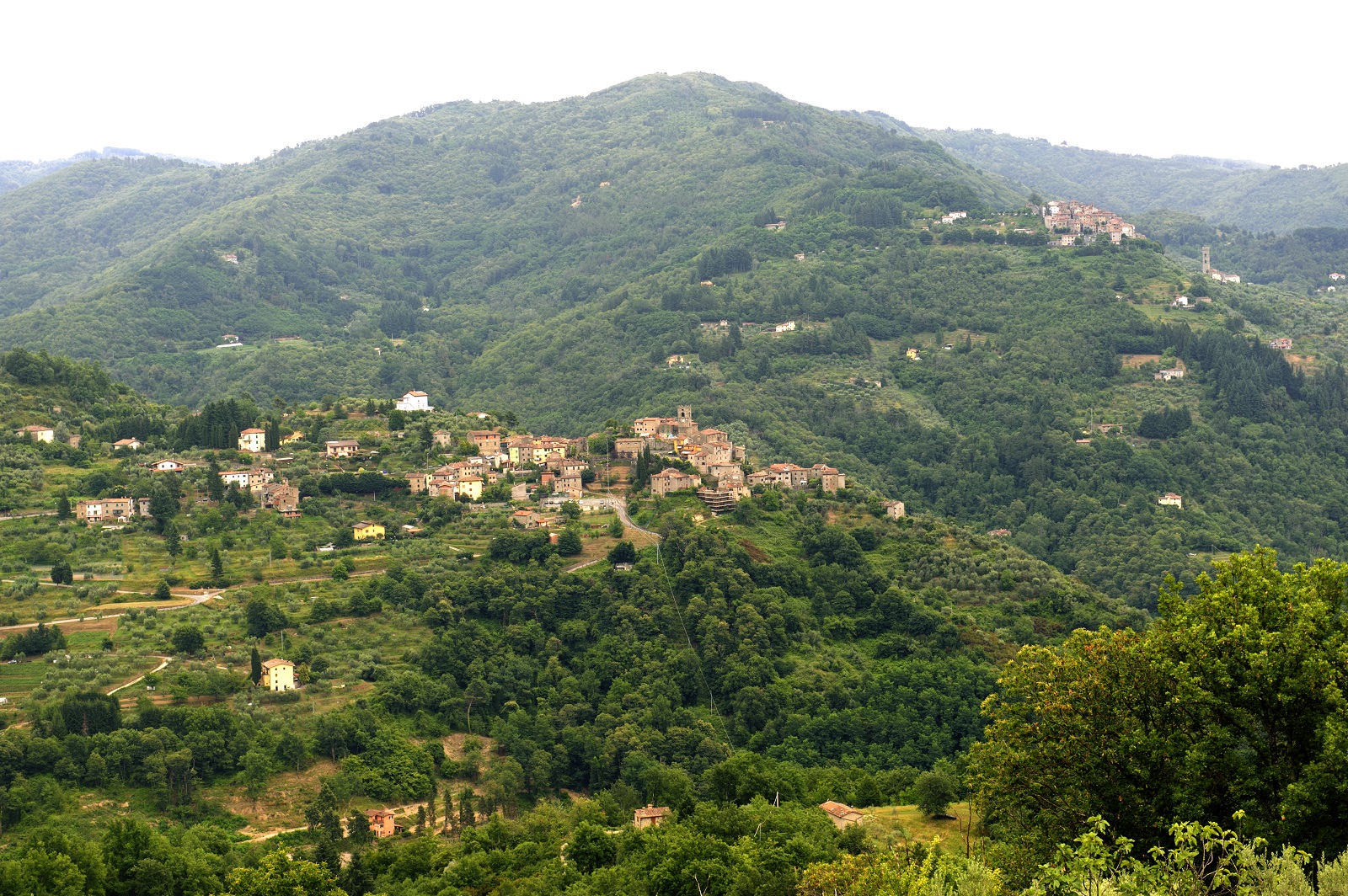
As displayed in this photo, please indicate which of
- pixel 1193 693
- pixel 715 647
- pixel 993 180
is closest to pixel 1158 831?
pixel 1193 693

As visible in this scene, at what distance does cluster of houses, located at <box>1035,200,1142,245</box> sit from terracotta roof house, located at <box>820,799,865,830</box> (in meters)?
98.6

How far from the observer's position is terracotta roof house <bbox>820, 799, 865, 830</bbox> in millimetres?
34156

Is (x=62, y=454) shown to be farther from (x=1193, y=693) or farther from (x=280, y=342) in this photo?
(x=280, y=342)

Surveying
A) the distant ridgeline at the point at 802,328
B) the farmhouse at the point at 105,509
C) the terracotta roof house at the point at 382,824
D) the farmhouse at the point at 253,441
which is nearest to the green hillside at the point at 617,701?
the terracotta roof house at the point at 382,824

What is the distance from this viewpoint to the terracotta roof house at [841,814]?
34.2 metres

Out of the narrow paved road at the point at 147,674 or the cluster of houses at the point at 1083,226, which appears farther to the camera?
the cluster of houses at the point at 1083,226

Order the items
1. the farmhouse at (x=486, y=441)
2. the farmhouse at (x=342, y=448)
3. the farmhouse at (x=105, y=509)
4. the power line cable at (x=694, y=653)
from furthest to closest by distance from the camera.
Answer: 1. the farmhouse at (x=486, y=441)
2. the farmhouse at (x=342, y=448)
3. the farmhouse at (x=105, y=509)
4. the power line cable at (x=694, y=653)

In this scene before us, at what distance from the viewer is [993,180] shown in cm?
18750

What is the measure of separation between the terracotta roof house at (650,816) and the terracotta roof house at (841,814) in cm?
466

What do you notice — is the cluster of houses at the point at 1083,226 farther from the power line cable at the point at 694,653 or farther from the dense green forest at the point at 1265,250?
the power line cable at the point at 694,653

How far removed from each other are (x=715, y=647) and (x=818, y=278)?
76226 mm

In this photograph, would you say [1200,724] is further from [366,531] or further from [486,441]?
[486,441]

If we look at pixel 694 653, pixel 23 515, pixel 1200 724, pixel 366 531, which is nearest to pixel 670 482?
pixel 694 653

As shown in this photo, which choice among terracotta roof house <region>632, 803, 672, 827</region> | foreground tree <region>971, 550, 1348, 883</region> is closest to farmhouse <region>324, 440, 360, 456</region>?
terracotta roof house <region>632, 803, 672, 827</region>
